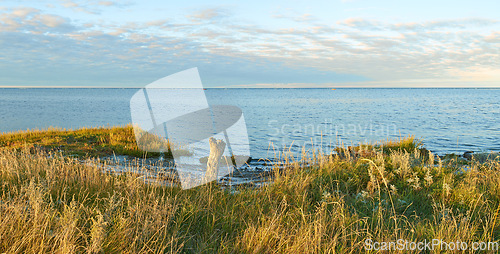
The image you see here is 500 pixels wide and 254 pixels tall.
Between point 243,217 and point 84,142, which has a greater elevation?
point 243,217

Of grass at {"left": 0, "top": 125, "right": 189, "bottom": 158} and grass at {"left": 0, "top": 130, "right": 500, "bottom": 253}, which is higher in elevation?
grass at {"left": 0, "top": 130, "right": 500, "bottom": 253}

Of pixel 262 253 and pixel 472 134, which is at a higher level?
pixel 262 253

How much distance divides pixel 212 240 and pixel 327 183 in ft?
10.3

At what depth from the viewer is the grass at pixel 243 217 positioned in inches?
137

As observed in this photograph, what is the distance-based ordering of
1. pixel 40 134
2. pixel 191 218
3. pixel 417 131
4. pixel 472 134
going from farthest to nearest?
pixel 417 131 → pixel 472 134 → pixel 40 134 → pixel 191 218

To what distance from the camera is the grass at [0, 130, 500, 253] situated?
11.5 ft

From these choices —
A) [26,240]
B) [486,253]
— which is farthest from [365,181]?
[26,240]

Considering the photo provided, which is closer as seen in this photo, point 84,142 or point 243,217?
point 243,217

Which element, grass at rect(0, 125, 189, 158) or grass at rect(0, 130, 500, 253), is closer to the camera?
grass at rect(0, 130, 500, 253)

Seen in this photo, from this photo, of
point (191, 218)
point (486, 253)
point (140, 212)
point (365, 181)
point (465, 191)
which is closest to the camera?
point (486, 253)

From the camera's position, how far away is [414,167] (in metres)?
7.27

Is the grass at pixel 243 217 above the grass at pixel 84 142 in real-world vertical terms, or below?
above

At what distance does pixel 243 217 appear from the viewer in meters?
4.61

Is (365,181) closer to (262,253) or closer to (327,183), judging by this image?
(327,183)
